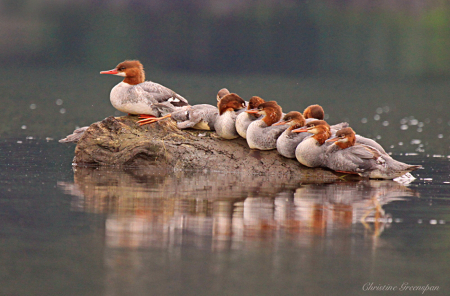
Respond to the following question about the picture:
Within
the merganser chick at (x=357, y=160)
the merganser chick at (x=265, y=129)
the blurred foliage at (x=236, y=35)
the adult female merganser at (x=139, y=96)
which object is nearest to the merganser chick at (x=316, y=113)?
the merganser chick at (x=265, y=129)

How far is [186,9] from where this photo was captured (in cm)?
6119

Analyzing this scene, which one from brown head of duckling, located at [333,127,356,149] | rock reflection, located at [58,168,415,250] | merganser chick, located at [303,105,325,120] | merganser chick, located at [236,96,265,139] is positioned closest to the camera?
rock reflection, located at [58,168,415,250]

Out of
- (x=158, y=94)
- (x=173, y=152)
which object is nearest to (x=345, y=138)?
(x=173, y=152)

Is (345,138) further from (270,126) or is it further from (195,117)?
(195,117)

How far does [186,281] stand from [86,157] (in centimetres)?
657

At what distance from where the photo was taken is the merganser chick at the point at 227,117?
11.3 metres

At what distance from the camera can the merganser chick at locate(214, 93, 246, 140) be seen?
11.3 meters

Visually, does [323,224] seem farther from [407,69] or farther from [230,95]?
[407,69]

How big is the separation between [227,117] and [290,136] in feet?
3.73

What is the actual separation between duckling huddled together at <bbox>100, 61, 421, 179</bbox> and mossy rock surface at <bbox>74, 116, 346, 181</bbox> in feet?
0.48

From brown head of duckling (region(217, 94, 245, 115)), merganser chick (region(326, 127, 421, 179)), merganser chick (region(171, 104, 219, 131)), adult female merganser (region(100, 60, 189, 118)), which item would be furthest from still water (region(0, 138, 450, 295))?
adult female merganser (region(100, 60, 189, 118))

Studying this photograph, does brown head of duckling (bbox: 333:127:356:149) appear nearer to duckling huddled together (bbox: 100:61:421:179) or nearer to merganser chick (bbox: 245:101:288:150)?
duckling huddled together (bbox: 100:61:421:179)

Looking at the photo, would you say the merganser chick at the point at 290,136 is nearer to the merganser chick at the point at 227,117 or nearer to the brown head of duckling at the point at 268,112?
the brown head of duckling at the point at 268,112

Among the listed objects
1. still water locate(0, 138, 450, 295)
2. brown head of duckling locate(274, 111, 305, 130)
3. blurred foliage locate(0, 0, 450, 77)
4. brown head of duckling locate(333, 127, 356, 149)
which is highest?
blurred foliage locate(0, 0, 450, 77)
